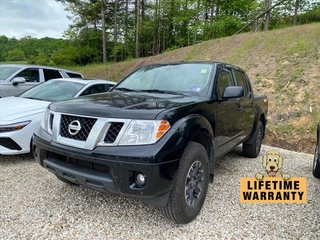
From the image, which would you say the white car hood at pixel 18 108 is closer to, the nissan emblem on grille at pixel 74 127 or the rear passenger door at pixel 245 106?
the nissan emblem on grille at pixel 74 127

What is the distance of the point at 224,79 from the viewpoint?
3568 mm

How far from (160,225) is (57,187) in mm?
1533

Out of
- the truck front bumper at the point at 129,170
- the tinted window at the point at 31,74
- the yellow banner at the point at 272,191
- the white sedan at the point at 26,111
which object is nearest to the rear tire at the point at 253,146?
the yellow banner at the point at 272,191

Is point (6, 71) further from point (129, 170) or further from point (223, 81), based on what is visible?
point (129, 170)

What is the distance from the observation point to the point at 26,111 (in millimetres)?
4074

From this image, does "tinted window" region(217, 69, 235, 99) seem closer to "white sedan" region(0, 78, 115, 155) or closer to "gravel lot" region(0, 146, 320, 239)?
"gravel lot" region(0, 146, 320, 239)

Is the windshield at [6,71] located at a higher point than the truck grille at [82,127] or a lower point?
higher

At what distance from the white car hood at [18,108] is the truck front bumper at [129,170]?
209 cm

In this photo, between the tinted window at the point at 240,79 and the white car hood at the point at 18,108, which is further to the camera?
the tinted window at the point at 240,79

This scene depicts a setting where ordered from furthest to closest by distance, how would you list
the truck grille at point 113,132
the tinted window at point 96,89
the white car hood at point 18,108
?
1. the tinted window at point 96,89
2. the white car hood at point 18,108
3. the truck grille at point 113,132

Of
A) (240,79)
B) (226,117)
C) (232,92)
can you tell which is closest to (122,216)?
(226,117)

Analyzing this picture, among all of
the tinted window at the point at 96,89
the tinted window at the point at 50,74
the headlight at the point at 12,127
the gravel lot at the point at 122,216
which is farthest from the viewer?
the tinted window at the point at 50,74

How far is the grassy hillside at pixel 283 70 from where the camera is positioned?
6.75 metres

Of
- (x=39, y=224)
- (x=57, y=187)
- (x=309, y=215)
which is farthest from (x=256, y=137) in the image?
(x=39, y=224)
